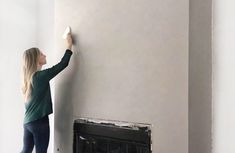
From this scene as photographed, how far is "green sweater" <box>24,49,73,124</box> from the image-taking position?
2.33 meters

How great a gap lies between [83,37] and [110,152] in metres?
0.88

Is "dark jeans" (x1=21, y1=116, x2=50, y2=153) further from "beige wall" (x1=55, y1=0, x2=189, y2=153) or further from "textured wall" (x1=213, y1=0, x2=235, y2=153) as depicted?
"textured wall" (x1=213, y1=0, x2=235, y2=153)

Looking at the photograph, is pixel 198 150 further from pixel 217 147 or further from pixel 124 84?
pixel 124 84

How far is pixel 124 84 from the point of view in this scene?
187cm

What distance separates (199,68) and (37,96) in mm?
1378

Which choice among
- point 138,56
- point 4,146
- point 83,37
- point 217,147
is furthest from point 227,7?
point 4,146

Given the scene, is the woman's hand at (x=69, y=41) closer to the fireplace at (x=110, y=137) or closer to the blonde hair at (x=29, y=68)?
the blonde hair at (x=29, y=68)


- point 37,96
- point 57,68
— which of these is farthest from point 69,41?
point 37,96

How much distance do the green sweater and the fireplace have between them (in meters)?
0.32

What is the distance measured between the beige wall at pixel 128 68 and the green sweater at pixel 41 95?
3.9 inches

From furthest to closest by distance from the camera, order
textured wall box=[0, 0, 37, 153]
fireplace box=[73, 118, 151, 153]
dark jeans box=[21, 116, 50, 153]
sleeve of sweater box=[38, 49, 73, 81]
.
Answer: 1. textured wall box=[0, 0, 37, 153]
2. dark jeans box=[21, 116, 50, 153]
3. sleeve of sweater box=[38, 49, 73, 81]
4. fireplace box=[73, 118, 151, 153]

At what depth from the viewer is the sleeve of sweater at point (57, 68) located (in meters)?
2.28

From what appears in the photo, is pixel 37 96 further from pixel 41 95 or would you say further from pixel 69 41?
pixel 69 41

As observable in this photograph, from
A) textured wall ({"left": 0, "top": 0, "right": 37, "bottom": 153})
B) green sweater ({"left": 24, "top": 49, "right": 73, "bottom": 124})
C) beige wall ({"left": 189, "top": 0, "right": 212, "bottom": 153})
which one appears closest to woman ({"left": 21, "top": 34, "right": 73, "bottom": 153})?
green sweater ({"left": 24, "top": 49, "right": 73, "bottom": 124})
